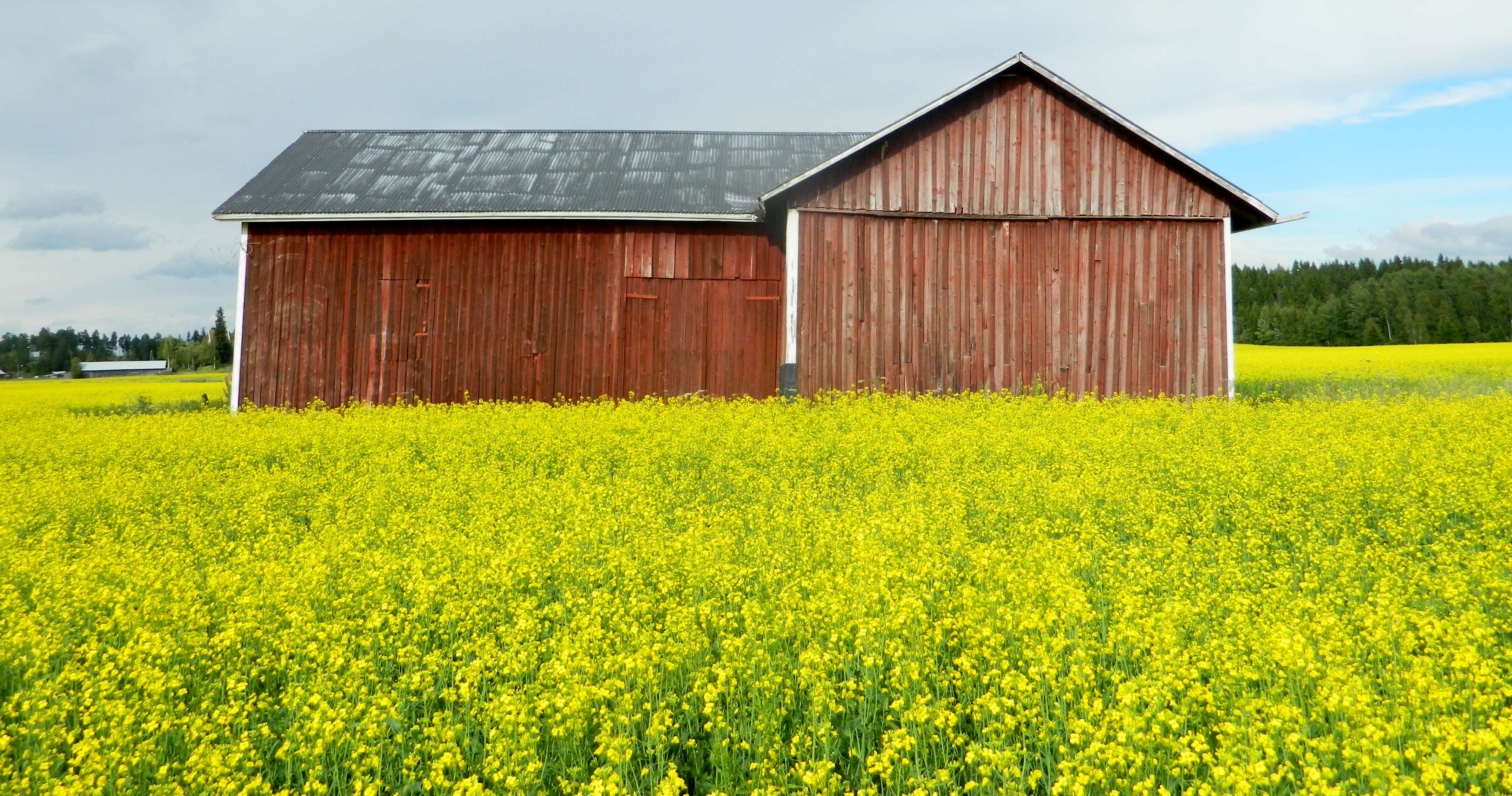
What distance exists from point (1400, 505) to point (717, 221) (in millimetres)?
11347

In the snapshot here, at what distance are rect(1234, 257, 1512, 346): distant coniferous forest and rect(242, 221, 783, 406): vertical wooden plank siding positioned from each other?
73.3 metres

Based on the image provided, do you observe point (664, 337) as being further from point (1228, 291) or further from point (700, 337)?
point (1228, 291)

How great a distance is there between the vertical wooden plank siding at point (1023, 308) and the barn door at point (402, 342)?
23.1 feet

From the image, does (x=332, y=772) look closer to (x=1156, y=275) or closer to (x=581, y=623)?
(x=581, y=623)

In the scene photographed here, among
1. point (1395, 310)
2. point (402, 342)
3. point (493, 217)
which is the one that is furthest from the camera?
point (1395, 310)

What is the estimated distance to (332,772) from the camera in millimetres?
3297

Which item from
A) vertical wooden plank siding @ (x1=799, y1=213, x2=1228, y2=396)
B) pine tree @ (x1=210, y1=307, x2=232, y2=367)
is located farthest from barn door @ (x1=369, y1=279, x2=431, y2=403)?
pine tree @ (x1=210, y1=307, x2=232, y2=367)

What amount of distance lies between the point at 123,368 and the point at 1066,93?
8710 centimetres

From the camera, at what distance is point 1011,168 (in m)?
14.8

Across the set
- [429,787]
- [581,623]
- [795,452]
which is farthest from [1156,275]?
[429,787]

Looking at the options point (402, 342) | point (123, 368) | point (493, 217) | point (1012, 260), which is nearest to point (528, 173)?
point (493, 217)

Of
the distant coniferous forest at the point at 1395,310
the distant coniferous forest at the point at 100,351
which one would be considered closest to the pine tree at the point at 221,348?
the distant coniferous forest at the point at 100,351

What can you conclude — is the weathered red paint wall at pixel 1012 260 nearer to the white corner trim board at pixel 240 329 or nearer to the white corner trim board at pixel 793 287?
the white corner trim board at pixel 793 287

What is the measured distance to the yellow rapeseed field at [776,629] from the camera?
3152 mm
